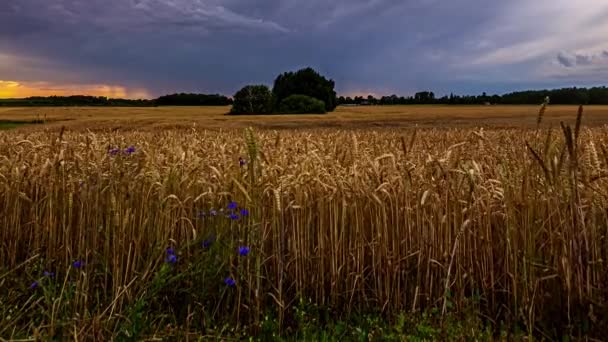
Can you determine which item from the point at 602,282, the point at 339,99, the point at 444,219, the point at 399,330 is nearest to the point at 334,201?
the point at 444,219

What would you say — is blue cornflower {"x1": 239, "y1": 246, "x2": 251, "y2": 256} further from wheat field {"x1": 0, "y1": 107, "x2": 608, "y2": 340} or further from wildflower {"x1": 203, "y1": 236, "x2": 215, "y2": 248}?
wildflower {"x1": 203, "y1": 236, "x2": 215, "y2": 248}

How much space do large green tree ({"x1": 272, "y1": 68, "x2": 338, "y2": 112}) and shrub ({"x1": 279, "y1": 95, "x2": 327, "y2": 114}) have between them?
1117 cm

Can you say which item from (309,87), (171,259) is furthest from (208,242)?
(309,87)

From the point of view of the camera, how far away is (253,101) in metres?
60.4

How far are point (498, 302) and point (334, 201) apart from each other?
1488mm

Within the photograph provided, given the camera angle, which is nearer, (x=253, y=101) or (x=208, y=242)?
(x=208, y=242)

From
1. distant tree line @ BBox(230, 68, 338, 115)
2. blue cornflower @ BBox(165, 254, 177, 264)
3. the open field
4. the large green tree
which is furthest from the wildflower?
the large green tree

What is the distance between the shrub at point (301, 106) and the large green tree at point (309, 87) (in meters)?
11.2

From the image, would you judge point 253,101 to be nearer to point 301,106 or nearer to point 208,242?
point 301,106

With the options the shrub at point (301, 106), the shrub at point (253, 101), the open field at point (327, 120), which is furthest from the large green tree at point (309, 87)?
the open field at point (327, 120)

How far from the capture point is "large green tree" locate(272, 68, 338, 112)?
7669cm

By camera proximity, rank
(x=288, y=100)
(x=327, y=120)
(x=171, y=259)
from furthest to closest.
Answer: (x=288, y=100) < (x=327, y=120) < (x=171, y=259)

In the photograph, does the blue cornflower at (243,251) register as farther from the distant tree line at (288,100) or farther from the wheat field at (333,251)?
the distant tree line at (288,100)

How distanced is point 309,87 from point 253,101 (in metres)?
18.6
